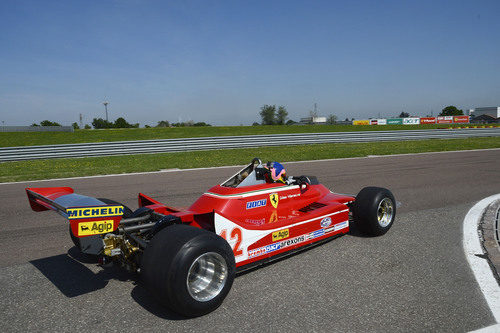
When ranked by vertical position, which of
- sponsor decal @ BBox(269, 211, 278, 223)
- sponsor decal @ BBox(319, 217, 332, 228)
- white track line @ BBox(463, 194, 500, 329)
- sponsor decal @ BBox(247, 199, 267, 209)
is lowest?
white track line @ BBox(463, 194, 500, 329)

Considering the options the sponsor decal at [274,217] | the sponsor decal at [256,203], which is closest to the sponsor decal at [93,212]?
the sponsor decal at [256,203]

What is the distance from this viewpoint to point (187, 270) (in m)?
3.02

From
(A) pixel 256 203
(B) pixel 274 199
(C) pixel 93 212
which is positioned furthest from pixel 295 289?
(C) pixel 93 212

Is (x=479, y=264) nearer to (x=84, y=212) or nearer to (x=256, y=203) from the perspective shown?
(x=256, y=203)

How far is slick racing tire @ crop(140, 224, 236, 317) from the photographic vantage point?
298cm

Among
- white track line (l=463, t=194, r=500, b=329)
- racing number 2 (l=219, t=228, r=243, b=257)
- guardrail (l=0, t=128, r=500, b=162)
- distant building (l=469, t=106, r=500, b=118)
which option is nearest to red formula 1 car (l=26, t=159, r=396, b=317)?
racing number 2 (l=219, t=228, r=243, b=257)

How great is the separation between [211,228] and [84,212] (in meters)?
1.52

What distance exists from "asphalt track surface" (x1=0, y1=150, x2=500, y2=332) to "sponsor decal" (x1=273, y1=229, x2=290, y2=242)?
0.33 m

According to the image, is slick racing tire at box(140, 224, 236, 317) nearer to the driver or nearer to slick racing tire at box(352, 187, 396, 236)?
the driver

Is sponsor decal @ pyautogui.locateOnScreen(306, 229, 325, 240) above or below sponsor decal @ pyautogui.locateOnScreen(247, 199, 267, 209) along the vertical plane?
below

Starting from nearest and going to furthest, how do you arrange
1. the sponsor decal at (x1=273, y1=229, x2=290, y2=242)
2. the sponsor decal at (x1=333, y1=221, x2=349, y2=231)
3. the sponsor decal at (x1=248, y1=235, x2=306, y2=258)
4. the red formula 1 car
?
the red formula 1 car → the sponsor decal at (x1=248, y1=235, x2=306, y2=258) → the sponsor decal at (x1=273, y1=229, x2=290, y2=242) → the sponsor decal at (x1=333, y1=221, x2=349, y2=231)

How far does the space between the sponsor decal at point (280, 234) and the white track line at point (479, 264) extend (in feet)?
6.75

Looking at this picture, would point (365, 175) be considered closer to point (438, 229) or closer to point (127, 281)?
point (438, 229)

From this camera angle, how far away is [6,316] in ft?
10.3
